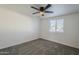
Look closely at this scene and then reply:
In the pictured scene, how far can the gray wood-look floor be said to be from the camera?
1508 millimetres

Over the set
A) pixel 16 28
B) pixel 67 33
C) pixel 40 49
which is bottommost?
pixel 40 49

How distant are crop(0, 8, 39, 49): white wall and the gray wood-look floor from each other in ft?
0.33

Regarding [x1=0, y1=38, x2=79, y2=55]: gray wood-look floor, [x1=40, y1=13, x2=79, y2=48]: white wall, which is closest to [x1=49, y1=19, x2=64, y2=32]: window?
[x1=40, y1=13, x2=79, y2=48]: white wall

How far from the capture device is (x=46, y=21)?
1693 millimetres

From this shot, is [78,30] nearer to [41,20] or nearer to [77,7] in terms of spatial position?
[77,7]

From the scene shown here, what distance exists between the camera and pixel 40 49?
5.15ft

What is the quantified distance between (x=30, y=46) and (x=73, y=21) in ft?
3.32

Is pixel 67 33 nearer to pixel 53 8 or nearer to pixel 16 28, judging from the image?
pixel 53 8

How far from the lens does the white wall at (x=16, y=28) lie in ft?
4.87

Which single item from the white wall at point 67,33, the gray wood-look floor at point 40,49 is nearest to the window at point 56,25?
the white wall at point 67,33

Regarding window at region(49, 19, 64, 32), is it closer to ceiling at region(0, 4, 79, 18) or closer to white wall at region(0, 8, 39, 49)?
ceiling at region(0, 4, 79, 18)

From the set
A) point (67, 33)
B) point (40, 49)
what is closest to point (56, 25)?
point (67, 33)

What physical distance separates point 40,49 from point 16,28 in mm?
636
